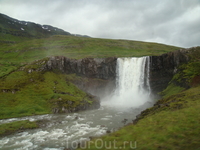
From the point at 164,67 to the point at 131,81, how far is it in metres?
14.5

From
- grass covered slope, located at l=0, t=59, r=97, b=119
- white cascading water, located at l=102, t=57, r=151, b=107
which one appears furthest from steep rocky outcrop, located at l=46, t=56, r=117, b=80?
grass covered slope, located at l=0, t=59, r=97, b=119

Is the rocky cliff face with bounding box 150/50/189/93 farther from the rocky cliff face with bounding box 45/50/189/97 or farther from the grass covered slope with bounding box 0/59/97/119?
Answer: the grass covered slope with bounding box 0/59/97/119

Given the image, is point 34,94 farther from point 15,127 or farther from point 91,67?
point 91,67

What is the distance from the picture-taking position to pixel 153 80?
63281 millimetres

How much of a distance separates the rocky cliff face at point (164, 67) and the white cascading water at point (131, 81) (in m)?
2.38

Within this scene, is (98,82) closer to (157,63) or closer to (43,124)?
(157,63)

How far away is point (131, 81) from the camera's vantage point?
6600 cm

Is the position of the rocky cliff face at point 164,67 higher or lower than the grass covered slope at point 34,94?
higher

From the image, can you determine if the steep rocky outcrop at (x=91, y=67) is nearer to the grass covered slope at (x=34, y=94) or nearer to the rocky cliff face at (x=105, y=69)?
the rocky cliff face at (x=105, y=69)

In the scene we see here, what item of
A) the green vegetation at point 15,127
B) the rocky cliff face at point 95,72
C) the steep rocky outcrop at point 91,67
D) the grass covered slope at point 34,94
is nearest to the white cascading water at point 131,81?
the rocky cliff face at point 95,72

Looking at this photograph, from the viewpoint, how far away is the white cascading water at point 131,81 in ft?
207

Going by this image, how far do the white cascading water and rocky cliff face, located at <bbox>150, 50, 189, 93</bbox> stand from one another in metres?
2.38

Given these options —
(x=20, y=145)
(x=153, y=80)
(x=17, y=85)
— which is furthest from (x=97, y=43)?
(x=20, y=145)

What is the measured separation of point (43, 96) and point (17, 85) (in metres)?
9.35
